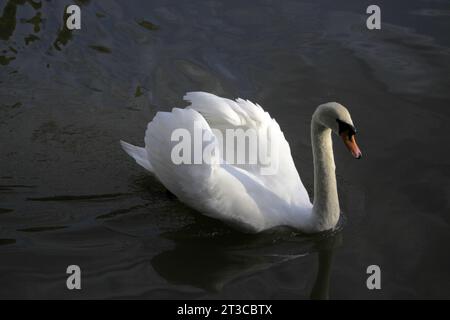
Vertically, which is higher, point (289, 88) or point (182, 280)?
point (289, 88)

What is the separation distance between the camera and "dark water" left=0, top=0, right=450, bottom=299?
265 inches

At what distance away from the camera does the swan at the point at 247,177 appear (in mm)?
6828

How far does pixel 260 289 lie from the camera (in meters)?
6.49

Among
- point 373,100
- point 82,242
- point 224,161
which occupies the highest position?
point 373,100

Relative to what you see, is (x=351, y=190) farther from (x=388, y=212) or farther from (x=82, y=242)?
(x=82, y=242)

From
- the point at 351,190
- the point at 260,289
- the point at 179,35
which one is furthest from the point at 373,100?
the point at 260,289

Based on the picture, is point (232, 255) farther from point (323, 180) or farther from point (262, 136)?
point (262, 136)

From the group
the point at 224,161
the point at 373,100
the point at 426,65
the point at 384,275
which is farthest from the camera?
the point at 426,65

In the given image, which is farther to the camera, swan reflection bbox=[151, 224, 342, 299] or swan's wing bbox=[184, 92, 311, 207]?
swan's wing bbox=[184, 92, 311, 207]

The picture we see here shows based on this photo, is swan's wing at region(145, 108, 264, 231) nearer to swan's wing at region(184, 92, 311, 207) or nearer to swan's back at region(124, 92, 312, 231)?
swan's back at region(124, 92, 312, 231)

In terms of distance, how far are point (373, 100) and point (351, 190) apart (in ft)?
7.87

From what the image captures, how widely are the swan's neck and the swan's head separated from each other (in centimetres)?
27

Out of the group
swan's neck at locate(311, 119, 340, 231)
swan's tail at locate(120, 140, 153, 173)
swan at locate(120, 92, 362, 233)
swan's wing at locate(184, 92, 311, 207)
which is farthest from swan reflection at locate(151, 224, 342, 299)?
swan's tail at locate(120, 140, 153, 173)
